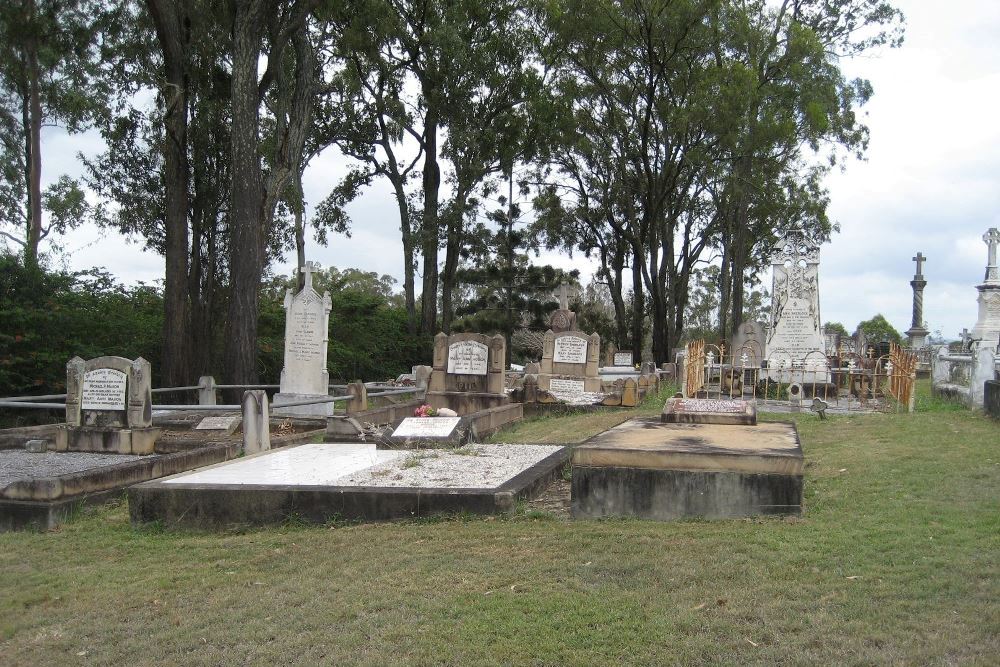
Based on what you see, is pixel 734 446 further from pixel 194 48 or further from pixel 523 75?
pixel 523 75

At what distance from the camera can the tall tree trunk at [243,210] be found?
56.9 ft

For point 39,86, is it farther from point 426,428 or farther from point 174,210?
point 426,428

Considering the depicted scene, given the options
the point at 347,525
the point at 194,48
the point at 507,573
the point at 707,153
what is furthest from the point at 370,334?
the point at 507,573

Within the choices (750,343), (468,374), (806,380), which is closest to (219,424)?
(468,374)

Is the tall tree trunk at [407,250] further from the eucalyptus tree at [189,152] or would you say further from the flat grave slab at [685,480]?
the flat grave slab at [685,480]

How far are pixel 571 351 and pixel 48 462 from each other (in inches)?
417

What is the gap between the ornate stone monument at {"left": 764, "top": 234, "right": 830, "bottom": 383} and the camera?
55.8 ft

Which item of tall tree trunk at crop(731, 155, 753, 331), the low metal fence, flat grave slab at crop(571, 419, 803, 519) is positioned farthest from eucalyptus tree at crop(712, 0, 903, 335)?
flat grave slab at crop(571, 419, 803, 519)

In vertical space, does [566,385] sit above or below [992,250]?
below

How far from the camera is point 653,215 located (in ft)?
93.6

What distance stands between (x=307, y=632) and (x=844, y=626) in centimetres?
257

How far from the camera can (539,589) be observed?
446cm

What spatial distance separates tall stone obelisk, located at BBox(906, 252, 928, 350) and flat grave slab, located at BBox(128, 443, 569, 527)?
3278 centimetres

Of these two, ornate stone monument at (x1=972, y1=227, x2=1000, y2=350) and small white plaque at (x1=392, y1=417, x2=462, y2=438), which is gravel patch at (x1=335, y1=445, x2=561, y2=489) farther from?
ornate stone monument at (x1=972, y1=227, x2=1000, y2=350)
